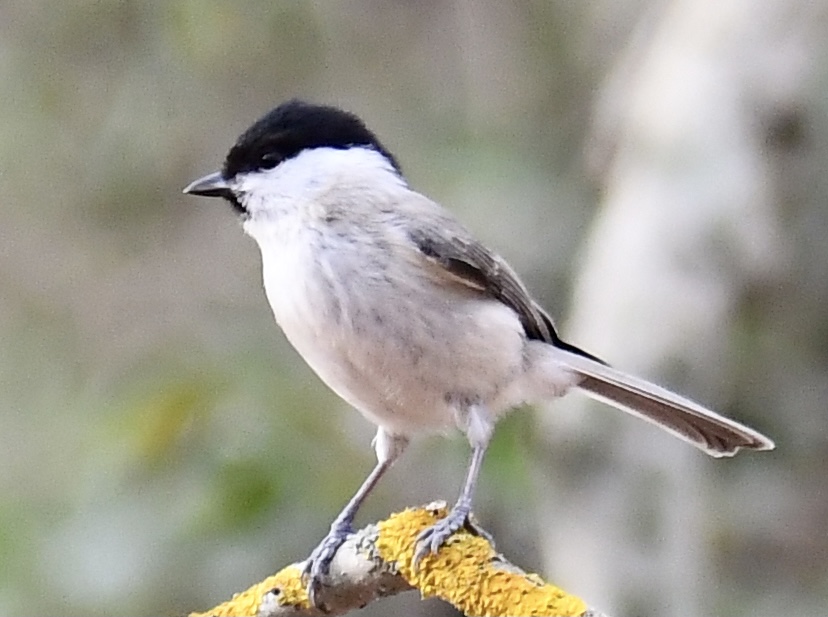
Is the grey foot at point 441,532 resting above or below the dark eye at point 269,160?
below

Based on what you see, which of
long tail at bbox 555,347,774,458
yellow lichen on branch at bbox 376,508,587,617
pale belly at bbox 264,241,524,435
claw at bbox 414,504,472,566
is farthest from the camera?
long tail at bbox 555,347,774,458

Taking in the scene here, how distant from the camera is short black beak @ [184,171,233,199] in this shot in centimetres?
106

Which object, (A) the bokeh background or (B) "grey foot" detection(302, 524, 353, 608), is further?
(A) the bokeh background

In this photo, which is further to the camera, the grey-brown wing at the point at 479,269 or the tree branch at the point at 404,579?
the grey-brown wing at the point at 479,269

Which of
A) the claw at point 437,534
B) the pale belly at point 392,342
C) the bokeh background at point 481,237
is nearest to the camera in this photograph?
the claw at point 437,534

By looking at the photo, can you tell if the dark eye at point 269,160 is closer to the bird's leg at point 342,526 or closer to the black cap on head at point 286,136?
the black cap on head at point 286,136

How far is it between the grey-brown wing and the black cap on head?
128 mm

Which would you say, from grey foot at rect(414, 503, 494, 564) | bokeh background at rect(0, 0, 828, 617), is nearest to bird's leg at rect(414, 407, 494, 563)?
grey foot at rect(414, 503, 494, 564)

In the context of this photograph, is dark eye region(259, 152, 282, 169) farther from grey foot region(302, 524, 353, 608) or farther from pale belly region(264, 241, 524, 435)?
grey foot region(302, 524, 353, 608)

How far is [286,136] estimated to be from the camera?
3.54 ft

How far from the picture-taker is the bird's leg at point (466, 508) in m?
0.86

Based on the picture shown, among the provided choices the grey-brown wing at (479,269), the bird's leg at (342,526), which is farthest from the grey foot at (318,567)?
the grey-brown wing at (479,269)

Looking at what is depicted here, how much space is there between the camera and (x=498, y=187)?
5.54ft

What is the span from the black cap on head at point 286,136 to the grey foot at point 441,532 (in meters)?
0.38
